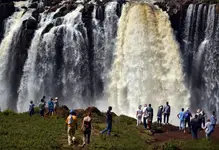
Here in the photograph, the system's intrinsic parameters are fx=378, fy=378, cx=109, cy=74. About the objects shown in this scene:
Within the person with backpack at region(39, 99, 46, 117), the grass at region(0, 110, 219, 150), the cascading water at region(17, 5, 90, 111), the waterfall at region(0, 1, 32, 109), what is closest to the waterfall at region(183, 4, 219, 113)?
the cascading water at region(17, 5, 90, 111)

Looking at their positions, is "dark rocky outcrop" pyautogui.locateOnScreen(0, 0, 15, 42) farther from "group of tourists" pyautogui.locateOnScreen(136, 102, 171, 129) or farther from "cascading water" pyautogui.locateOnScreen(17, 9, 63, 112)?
"group of tourists" pyautogui.locateOnScreen(136, 102, 171, 129)

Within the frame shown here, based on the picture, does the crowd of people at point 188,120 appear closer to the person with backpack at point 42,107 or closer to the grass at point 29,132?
the grass at point 29,132

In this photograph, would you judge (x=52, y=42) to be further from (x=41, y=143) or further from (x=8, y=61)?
(x=41, y=143)

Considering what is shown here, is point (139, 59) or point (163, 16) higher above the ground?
point (163, 16)

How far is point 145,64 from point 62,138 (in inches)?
882

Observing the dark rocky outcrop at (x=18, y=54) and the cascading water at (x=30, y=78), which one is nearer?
the cascading water at (x=30, y=78)

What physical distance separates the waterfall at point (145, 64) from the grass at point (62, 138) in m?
14.5

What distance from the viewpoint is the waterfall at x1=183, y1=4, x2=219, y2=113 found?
40594 millimetres

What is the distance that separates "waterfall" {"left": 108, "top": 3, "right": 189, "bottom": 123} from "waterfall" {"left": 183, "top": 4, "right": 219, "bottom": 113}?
1306mm

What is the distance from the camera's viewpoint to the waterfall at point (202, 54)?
133 ft

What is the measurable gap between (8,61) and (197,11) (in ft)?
78.9

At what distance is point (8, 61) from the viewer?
48.2 metres

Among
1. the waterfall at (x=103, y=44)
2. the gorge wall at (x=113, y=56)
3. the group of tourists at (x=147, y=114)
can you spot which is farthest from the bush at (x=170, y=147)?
the waterfall at (x=103, y=44)

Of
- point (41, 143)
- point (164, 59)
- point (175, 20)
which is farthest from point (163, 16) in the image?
point (41, 143)
